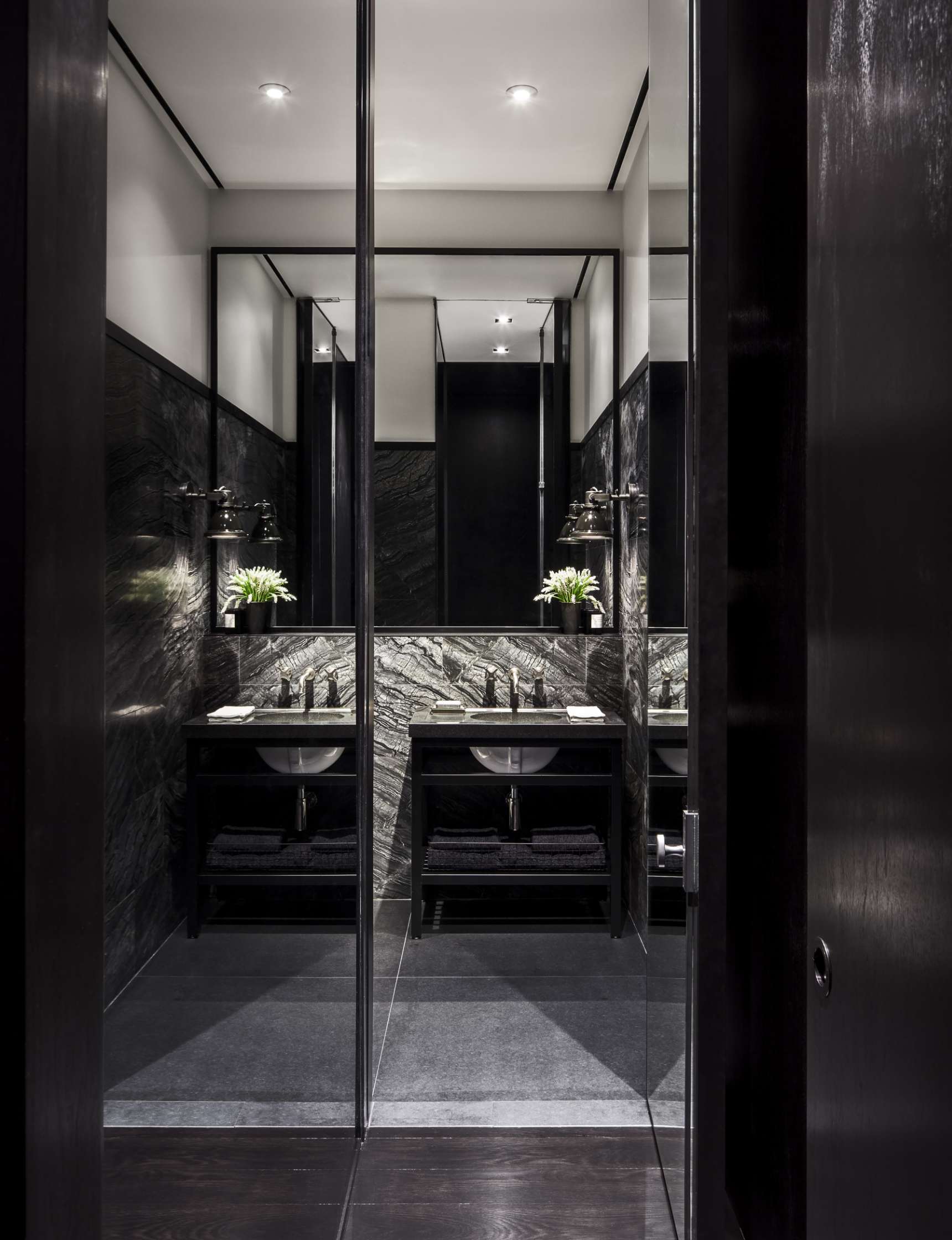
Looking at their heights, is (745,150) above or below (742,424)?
above

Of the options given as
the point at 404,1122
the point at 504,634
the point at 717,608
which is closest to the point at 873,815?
the point at 717,608

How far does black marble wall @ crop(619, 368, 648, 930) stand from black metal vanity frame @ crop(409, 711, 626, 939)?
71 mm

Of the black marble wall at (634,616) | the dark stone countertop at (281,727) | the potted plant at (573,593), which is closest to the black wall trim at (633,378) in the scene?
the black marble wall at (634,616)

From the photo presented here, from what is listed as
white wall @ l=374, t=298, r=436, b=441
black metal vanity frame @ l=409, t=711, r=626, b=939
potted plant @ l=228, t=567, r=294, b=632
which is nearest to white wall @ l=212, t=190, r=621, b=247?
white wall @ l=374, t=298, r=436, b=441

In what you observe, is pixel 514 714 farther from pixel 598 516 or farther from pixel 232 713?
pixel 232 713


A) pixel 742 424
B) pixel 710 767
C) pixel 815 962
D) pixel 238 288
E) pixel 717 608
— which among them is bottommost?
pixel 815 962

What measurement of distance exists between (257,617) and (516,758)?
2.29m

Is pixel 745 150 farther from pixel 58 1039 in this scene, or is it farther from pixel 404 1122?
pixel 404 1122

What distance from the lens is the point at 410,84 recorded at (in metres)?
3.09

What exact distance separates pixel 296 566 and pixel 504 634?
2.27m

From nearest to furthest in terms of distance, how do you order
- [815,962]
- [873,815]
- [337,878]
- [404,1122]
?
[873,815] → [815,962] → [337,878] → [404,1122]

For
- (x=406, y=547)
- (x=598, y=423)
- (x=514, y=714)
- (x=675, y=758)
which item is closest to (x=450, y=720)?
(x=514, y=714)

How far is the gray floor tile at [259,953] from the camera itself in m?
1.04

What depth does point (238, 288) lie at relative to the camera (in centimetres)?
130
